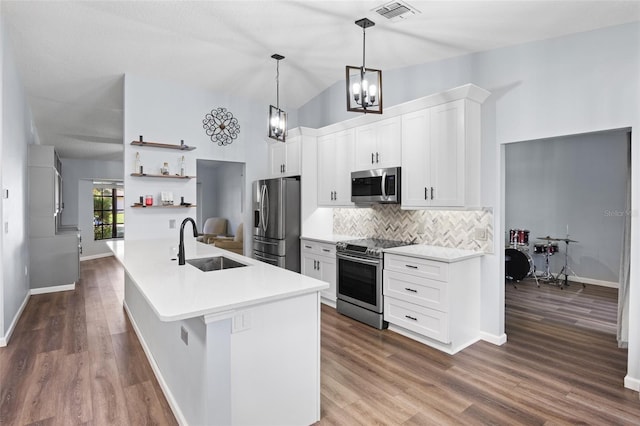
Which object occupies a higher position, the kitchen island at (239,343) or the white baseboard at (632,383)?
the kitchen island at (239,343)

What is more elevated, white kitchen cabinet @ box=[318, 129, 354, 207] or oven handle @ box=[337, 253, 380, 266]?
white kitchen cabinet @ box=[318, 129, 354, 207]

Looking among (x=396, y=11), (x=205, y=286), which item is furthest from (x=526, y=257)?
(x=205, y=286)

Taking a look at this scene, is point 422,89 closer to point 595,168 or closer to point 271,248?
point 271,248

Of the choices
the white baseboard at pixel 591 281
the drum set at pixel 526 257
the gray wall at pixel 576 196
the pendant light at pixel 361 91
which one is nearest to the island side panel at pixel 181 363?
the pendant light at pixel 361 91

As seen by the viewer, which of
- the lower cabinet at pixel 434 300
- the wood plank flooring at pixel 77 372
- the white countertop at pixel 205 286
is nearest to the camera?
the white countertop at pixel 205 286

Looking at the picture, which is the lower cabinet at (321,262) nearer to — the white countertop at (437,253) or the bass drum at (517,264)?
the white countertop at (437,253)

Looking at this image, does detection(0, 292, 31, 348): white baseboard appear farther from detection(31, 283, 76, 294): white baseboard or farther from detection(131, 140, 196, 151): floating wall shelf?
detection(131, 140, 196, 151): floating wall shelf

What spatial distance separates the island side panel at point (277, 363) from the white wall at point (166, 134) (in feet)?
10.9

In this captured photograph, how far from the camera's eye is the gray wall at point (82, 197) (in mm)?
8836

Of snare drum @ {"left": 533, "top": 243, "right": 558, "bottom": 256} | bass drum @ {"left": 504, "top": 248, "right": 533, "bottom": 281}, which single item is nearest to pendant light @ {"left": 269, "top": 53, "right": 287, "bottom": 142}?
bass drum @ {"left": 504, "top": 248, "right": 533, "bottom": 281}

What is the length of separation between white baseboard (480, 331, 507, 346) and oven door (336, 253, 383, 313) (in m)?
1.07

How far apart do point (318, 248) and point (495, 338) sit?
2293mm

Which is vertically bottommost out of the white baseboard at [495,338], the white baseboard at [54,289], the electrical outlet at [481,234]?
the white baseboard at [495,338]

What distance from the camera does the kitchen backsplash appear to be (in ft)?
11.7
